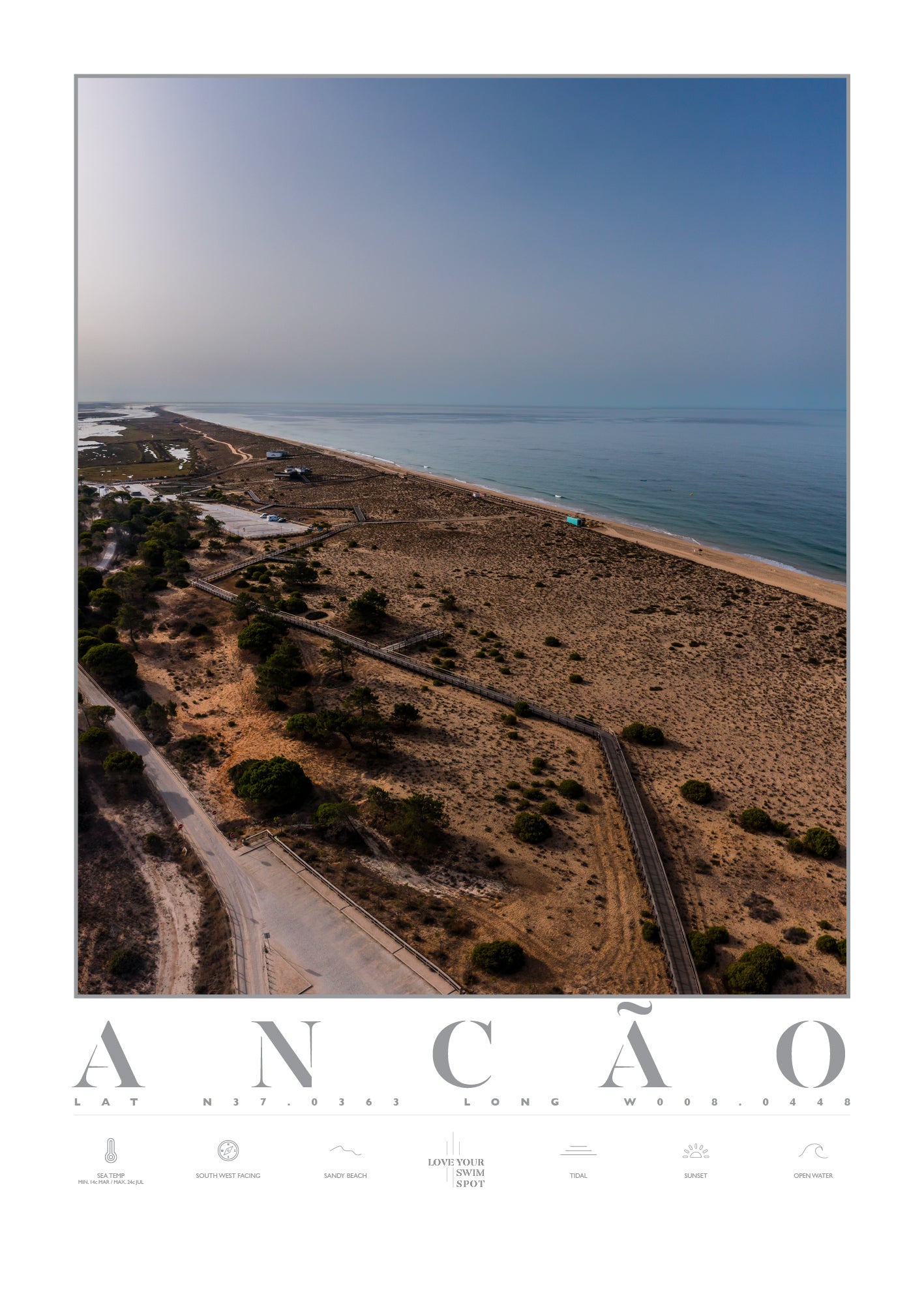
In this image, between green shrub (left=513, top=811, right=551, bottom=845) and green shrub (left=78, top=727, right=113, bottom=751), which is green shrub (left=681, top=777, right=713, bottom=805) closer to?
green shrub (left=513, top=811, right=551, bottom=845)

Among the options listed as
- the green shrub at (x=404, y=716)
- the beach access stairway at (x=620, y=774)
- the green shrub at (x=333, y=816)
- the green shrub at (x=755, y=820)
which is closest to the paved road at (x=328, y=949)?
the green shrub at (x=333, y=816)

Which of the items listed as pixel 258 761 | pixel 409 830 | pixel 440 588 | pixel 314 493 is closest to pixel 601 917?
pixel 409 830

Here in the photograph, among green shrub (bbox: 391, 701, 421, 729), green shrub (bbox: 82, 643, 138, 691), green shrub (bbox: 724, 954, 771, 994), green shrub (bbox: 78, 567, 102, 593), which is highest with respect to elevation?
green shrub (bbox: 78, 567, 102, 593)

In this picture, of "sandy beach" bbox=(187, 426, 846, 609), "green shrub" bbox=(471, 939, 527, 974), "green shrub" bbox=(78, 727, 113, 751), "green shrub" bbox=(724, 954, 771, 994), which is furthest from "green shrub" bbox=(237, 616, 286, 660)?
"sandy beach" bbox=(187, 426, 846, 609)

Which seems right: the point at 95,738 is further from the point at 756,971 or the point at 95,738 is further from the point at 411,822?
the point at 756,971

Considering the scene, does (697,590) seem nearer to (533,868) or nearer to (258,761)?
(533,868)

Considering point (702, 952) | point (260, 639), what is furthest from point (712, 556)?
point (702, 952)

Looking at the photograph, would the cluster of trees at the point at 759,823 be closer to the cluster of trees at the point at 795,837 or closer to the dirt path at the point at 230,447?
the cluster of trees at the point at 795,837
